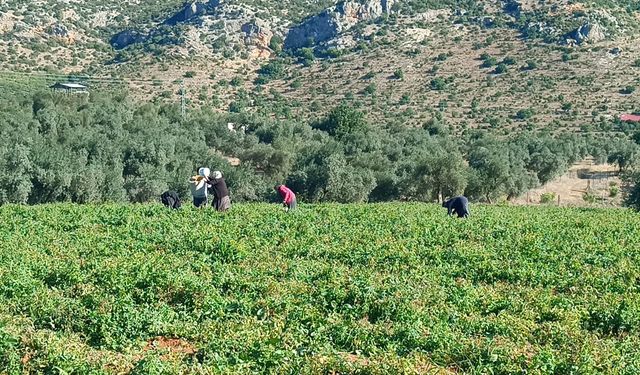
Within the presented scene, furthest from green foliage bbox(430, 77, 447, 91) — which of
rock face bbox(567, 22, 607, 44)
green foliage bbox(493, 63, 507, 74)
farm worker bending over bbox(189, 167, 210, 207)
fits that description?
farm worker bending over bbox(189, 167, 210, 207)

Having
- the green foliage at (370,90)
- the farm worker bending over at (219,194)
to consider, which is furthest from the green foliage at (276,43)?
the farm worker bending over at (219,194)

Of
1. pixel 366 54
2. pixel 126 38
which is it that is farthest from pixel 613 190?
pixel 126 38

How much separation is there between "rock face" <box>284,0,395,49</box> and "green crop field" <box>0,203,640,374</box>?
8557 centimetres

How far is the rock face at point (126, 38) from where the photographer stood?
321ft

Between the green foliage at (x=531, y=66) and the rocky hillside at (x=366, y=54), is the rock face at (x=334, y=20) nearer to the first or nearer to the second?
the rocky hillside at (x=366, y=54)

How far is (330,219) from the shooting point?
2084 cm

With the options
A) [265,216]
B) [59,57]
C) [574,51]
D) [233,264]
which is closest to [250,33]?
[59,57]

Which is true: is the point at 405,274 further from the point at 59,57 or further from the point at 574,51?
the point at 59,57

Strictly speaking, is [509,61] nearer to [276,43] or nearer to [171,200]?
[276,43]

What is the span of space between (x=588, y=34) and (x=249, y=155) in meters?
51.7

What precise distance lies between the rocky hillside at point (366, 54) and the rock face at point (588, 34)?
0.16 m

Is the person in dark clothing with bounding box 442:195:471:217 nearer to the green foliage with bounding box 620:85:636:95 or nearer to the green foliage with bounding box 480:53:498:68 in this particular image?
the green foliage with bounding box 620:85:636:95

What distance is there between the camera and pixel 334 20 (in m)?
102

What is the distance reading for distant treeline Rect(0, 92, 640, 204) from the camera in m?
42.2
